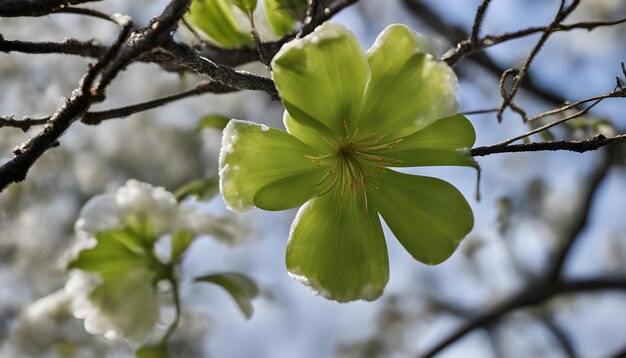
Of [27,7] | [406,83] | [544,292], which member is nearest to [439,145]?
[406,83]

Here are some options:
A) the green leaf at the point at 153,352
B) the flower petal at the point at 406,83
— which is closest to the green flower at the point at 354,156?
the flower petal at the point at 406,83

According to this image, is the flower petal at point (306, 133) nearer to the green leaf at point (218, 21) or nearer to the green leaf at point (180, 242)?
the green leaf at point (218, 21)

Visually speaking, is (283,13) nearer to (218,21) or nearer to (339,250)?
(218,21)

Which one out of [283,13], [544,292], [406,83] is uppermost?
[544,292]

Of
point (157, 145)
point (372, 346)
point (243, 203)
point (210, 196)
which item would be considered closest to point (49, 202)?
point (157, 145)

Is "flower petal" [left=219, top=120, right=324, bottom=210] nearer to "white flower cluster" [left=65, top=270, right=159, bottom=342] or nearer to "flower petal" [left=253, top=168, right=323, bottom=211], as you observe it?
"flower petal" [left=253, top=168, right=323, bottom=211]

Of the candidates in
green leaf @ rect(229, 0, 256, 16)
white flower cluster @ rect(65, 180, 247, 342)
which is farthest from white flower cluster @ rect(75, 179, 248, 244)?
green leaf @ rect(229, 0, 256, 16)
